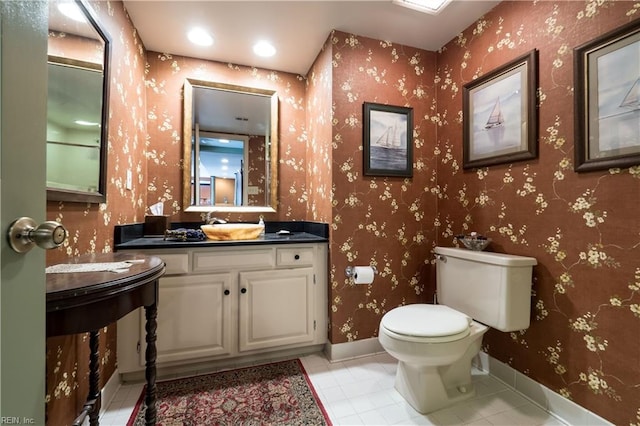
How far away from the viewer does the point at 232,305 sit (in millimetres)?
1775

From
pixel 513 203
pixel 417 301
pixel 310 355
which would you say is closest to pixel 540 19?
pixel 513 203

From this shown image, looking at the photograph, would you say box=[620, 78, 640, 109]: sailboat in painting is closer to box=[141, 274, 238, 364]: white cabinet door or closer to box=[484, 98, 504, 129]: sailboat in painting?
box=[484, 98, 504, 129]: sailboat in painting

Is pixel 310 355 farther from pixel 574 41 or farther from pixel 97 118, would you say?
pixel 574 41

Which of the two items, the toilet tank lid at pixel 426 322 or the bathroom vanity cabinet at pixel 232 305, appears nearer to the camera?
the toilet tank lid at pixel 426 322

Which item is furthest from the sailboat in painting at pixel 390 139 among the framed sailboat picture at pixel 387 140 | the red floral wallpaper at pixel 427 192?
the red floral wallpaper at pixel 427 192

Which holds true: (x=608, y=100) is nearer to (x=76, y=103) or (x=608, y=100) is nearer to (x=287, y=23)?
(x=287, y=23)

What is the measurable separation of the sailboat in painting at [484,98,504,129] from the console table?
1974mm

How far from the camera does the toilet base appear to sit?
140 cm

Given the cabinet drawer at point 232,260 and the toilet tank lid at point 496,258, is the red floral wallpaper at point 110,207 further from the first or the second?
the toilet tank lid at point 496,258

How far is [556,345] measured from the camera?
1398 mm

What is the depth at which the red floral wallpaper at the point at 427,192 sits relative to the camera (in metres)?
1.20

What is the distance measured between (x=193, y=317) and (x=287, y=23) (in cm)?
197

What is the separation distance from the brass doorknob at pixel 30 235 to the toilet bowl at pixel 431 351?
1302mm

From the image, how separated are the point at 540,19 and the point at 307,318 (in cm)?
221
